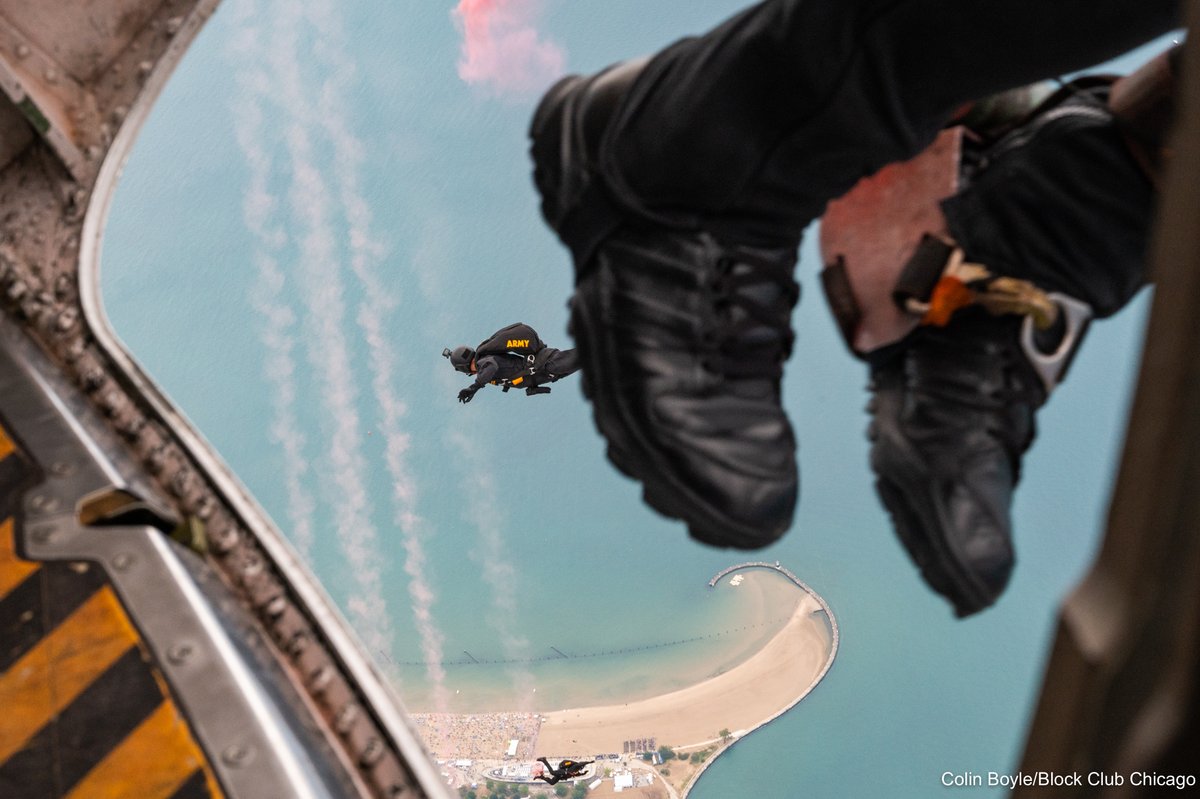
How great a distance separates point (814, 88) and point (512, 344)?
9.05 ft

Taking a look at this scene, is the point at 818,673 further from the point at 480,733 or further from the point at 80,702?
the point at 80,702

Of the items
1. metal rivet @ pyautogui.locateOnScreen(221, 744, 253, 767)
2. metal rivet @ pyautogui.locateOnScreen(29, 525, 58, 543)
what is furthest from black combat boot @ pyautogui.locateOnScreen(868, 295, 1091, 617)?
metal rivet @ pyautogui.locateOnScreen(29, 525, 58, 543)

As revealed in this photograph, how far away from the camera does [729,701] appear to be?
3758 millimetres

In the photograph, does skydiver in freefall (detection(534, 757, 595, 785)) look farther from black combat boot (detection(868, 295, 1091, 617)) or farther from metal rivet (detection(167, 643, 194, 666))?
metal rivet (detection(167, 643, 194, 666))

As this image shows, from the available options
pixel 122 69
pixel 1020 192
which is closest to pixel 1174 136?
pixel 1020 192

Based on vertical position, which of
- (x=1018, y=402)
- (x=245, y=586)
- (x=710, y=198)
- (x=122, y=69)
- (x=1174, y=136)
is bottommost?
(x=1018, y=402)

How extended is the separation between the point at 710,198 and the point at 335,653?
50 centimetres

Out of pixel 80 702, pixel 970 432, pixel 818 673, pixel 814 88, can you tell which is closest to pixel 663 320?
pixel 814 88

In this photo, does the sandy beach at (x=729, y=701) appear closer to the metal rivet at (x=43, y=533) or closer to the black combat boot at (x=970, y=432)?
the black combat boot at (x=970, y=432)

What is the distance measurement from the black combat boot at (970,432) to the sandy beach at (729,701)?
2841 millimetres

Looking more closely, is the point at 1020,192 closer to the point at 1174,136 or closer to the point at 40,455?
the point at 1174,136

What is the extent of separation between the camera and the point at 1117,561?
0.23m

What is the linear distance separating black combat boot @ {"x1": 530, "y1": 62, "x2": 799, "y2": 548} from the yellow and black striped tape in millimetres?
426

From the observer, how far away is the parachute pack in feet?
11.0
